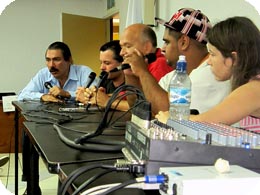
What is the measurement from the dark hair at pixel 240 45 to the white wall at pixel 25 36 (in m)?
4.51

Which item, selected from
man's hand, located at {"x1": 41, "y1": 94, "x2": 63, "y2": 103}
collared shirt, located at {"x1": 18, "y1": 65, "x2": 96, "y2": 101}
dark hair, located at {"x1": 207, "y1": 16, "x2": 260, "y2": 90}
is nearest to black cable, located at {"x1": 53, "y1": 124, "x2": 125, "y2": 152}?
dark hair, located at {"x1": 207, "y1": 16, "x2": 260, "y2": 90}

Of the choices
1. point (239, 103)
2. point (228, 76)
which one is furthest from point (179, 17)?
point (239, 103)

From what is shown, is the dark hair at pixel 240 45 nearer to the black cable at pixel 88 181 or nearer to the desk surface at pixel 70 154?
the desk surface at pixel 70 154

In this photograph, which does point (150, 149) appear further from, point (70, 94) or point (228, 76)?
point (70, 94)

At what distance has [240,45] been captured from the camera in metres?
1.35

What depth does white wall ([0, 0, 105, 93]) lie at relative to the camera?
5.45 meters

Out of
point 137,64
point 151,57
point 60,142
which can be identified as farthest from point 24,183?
point 60,142

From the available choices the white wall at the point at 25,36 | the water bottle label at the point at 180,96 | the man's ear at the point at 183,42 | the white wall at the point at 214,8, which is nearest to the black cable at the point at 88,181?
the water bottle label at the point at 180,96

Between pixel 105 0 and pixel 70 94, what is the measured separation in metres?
3.35

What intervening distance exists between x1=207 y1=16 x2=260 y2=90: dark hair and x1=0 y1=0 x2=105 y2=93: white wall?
14.8 ft

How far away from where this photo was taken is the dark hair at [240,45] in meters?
1.32

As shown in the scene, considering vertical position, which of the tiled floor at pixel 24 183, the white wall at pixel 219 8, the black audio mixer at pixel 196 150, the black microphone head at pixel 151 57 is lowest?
the tiled floor at pixel 24 183

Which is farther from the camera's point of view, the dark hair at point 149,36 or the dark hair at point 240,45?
the dark hair at point 149,36

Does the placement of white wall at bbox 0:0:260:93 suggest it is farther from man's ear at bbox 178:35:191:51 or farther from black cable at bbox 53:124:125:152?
black cable at bbox 53:124:125:152
